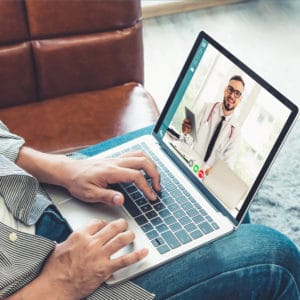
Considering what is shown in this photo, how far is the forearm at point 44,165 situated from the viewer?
104 cm

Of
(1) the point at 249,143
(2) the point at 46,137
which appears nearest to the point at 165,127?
(1) the point at 249,143

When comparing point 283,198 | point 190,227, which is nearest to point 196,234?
point 190,227

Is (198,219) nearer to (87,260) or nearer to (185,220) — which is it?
(185,220)

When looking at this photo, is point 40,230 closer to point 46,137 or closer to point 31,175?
point 31,175

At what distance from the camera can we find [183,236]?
927 mm

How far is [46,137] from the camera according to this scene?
4.42 feet

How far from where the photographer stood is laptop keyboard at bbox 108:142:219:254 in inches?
36.5

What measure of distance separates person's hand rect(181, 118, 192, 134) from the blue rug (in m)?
0.65

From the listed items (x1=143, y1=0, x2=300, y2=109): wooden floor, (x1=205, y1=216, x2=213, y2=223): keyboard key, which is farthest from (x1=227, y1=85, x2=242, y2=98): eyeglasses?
(x1=143, y1=0, x2=300, y2=109): wooden floor

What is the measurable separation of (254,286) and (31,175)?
46 centimetres

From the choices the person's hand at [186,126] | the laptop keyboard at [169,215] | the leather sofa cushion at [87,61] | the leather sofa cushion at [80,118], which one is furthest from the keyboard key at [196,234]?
the leather sofa cushion at [87,61]

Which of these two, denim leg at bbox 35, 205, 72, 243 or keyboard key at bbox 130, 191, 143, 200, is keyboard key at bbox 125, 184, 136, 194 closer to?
keyboard key at bbox 130, 191, 143, 200

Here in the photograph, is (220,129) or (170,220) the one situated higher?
(220,129)

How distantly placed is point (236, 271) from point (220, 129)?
257 mm
